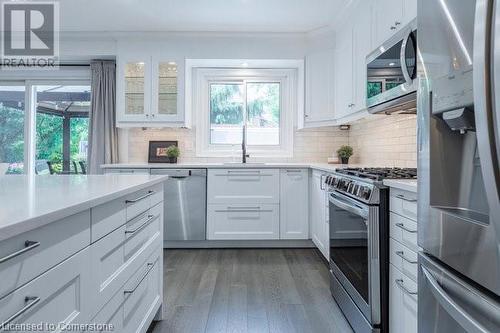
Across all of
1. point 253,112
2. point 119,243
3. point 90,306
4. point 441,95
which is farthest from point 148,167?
point 441,95

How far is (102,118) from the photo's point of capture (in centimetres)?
397

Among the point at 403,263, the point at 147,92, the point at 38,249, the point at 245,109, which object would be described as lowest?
the point at 403,263

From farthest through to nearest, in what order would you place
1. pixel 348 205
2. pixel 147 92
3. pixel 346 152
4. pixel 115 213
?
pixel 147 92, pixel 346 152, pixel 348 205, pixel 115 213

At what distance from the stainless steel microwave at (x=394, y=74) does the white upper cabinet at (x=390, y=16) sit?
0.35 feet

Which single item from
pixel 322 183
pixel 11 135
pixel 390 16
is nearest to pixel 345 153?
pixel 322 183

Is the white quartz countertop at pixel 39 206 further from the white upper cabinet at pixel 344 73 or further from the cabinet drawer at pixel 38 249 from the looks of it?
the white upper cabinet at pixel 344 73

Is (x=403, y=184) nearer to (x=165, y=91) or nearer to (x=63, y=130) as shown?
(x=165, y=91)

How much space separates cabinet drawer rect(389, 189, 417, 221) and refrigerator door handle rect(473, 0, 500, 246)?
710mm

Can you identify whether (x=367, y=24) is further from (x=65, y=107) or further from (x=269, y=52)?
(x=65, y=107)

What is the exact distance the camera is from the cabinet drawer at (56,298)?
0.69 metres

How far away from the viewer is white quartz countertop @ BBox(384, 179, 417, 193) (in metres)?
1.36

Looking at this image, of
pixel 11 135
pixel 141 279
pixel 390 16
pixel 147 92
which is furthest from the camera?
pixel 11 135

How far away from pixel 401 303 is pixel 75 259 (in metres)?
1.41

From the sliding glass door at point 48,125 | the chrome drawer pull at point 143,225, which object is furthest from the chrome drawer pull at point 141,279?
the sliding glass door at point 48,125
